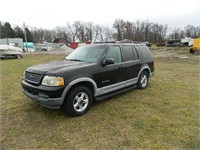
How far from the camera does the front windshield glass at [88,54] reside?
4594 millimetres

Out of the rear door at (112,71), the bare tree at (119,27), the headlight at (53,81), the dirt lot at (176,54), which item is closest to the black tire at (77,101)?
the headlight at (53,81)

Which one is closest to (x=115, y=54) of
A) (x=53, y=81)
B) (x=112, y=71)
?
(x=112, y=71)

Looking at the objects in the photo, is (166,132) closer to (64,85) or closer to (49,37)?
(64,85)

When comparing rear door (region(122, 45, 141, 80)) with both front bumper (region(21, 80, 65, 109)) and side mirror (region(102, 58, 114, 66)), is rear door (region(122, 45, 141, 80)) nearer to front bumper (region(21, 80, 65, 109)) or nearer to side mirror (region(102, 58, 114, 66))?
side mirror (region(102, 58, 114, 66))

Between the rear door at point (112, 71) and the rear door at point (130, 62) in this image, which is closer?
the rear door at point (112, 71)

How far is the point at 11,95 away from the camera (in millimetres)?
5504

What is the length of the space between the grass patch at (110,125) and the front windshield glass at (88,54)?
4.19 ft

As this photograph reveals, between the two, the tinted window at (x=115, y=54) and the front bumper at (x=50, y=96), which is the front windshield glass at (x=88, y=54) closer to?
the tinted window at (x=115, y=54)

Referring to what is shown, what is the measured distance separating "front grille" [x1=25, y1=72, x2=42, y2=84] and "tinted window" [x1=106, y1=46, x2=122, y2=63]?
188cm

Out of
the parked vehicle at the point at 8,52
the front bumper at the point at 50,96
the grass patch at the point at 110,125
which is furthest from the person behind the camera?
the parked vehicle at the point at 8,52

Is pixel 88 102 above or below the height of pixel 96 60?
below

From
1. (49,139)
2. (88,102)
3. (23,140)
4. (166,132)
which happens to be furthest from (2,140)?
(166,132)

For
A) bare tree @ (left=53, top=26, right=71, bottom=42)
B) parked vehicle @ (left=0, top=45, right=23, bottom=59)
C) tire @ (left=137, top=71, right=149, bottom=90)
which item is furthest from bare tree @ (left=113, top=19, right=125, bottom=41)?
tire @ (left=137, top=71, right=149, bottom=90)

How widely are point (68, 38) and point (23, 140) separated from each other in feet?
291
